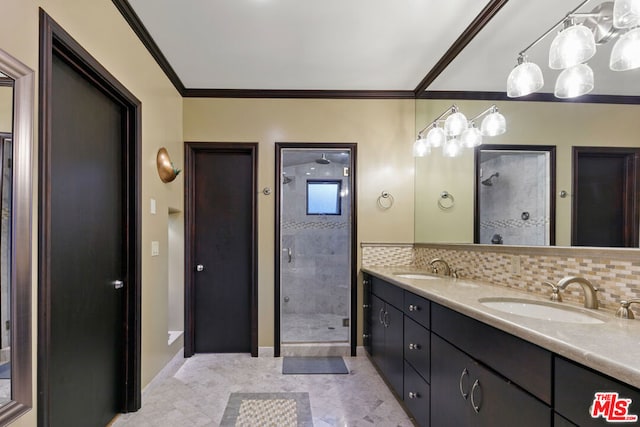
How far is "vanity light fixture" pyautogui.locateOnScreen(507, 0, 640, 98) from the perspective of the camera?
123cm

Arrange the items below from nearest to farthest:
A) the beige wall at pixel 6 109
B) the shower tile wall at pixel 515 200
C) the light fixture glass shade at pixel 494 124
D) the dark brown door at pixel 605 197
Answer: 1. the beige wall at pixel 6 109
2. the dark brown door at pixel 605 197
3. the shower tile wall at pixel 515 200
4. the light fixture glass shade at pixel 494 124

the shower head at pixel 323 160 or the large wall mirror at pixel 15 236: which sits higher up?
the shower head at pixel 323 160

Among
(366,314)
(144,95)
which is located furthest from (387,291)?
(144,95)

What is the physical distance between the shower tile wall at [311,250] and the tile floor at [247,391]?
28.6 inches

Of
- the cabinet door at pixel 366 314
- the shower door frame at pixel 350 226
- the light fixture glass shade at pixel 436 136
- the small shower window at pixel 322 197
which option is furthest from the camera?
the small shower window at pixel 322 197

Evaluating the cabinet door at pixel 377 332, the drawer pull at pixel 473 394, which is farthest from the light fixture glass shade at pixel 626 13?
the cabinet door at pixel 377 332

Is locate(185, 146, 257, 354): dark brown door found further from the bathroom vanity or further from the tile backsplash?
the tile backsplash

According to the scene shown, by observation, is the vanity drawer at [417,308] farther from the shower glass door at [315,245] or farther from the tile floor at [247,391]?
the shower glass door at [315,245]

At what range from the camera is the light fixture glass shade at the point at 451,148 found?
2.65 m

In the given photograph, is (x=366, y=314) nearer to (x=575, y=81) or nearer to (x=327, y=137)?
(x=327, y=137)

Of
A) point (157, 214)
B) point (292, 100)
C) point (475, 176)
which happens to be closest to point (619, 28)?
point (475, 176)

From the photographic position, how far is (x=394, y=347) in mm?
2387

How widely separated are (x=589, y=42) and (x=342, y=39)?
5.05 ft

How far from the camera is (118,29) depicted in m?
2.03
